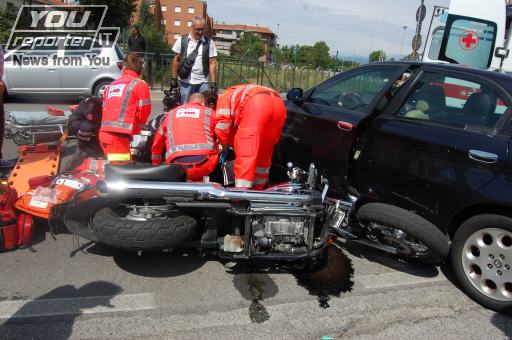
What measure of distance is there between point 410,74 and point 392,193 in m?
1.05

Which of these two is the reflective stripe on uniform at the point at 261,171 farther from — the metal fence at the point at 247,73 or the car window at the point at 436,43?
the metal fence at the point at 247,73

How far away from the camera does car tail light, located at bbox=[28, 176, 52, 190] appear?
3773mm

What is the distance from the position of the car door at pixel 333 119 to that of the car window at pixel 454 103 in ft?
0.98

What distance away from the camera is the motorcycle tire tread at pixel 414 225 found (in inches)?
126

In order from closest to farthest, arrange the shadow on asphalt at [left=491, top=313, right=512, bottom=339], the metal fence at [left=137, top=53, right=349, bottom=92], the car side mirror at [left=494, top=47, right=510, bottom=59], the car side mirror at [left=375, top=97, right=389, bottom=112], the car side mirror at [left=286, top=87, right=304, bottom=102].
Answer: the shadow on asphalt at [left=491, top=313, right=512, bottom=339] → the car side mirror at [left=375, top=97, right=389, bottom=112] → the car side mirror at [left=286, top=87, right=304, bottom=102] → the car side mirror at [left=494, top=47, right=510, bottom=59] → the metal fence at [left=137, top=53, right=349, bottom=92]

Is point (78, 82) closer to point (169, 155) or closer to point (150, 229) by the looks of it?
point (169, 155)

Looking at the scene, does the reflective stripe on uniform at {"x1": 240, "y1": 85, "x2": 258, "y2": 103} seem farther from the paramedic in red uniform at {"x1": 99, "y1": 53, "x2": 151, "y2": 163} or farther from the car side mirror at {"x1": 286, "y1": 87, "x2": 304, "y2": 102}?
the paramedic in red uniform at {"x1": 99, "y1": 53, "x2": 151, "y2": 163}

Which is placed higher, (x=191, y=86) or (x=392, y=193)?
(x=191, y=86)

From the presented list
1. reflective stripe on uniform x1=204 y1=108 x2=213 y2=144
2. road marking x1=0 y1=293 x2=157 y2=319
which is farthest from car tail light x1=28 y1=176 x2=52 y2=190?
reflective stripe on uniform x1=204 y1=108 x2=213 y2=144

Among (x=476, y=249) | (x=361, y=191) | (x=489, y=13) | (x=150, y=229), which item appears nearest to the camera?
(x=150, y=229)

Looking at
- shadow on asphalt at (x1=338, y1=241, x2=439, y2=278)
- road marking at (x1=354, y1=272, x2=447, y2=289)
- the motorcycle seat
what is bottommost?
road marking at (x1=354, y1=272, x2=447, y2=289)

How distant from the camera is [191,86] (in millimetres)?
6492

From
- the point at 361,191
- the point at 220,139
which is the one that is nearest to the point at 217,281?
the point at 220,139

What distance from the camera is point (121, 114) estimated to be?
4.13 meters
